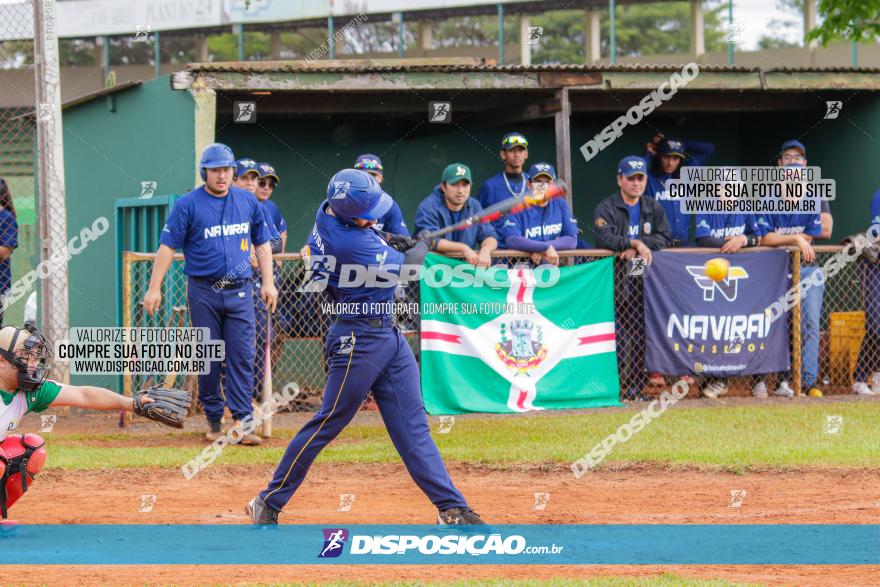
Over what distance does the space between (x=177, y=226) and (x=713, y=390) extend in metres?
6.14

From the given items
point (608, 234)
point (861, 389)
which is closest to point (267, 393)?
point (608, 234)

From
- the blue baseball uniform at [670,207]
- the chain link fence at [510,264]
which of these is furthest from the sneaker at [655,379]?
the blue baseball uniform at [670,207]

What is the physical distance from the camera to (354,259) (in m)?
6.76

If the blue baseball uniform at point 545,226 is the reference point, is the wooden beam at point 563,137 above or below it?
above

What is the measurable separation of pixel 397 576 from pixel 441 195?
647 cm

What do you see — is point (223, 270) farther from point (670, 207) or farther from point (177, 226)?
point (670, 207)

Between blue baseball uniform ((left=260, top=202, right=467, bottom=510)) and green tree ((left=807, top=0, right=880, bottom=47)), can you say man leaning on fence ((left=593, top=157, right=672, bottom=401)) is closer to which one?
green tree ((left=807, top=0, right=880, bottom=47))

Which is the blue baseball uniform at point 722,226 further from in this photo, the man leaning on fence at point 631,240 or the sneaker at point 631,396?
the sneaker at point 631,396

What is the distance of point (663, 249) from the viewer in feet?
41.1

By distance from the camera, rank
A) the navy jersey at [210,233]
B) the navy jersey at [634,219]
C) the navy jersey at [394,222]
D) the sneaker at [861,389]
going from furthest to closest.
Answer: the sneaker at [861,389]
the navy jersey at [634,219]
the navy jersey at [210,233]
the navy jersey at [394,222]

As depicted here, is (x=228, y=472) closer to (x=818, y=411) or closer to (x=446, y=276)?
(x=446, y=276)

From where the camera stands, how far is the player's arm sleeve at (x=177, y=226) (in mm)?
9805

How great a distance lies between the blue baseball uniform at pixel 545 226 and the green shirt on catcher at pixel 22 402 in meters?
6.00

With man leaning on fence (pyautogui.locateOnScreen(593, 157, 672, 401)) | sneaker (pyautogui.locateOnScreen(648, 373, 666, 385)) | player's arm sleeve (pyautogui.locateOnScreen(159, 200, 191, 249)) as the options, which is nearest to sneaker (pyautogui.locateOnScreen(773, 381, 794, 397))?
sneaker (pyautogui.locateOnScreen(648, 373, 666, 385))
